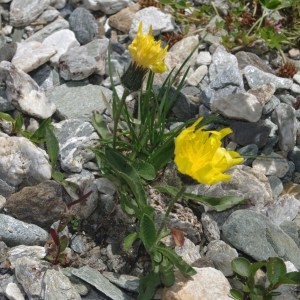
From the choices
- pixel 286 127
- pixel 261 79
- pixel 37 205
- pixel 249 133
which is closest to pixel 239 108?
pixel 249 133

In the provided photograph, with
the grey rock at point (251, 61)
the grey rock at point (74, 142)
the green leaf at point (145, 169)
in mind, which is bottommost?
the grey rock at point (74, 142)

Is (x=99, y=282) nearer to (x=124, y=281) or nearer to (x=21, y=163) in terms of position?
(x=124, y=281)

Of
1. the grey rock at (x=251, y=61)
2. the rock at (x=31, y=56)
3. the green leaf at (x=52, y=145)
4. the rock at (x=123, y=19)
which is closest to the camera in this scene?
the green leaf at (x=52, y=145)

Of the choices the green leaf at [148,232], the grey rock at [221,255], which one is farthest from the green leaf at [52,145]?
the grey rock at [221,255]

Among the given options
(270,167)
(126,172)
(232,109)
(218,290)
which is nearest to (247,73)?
(232,109)

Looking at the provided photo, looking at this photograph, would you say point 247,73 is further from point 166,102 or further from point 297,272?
point 297,272

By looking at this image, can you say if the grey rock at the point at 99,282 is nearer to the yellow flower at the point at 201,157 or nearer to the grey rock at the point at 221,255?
the grey rock at the point at 221,255

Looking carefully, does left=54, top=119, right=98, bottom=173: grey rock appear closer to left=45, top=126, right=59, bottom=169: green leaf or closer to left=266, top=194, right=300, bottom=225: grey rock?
left=45, top=126, right=59, bottom=169: green leaf
